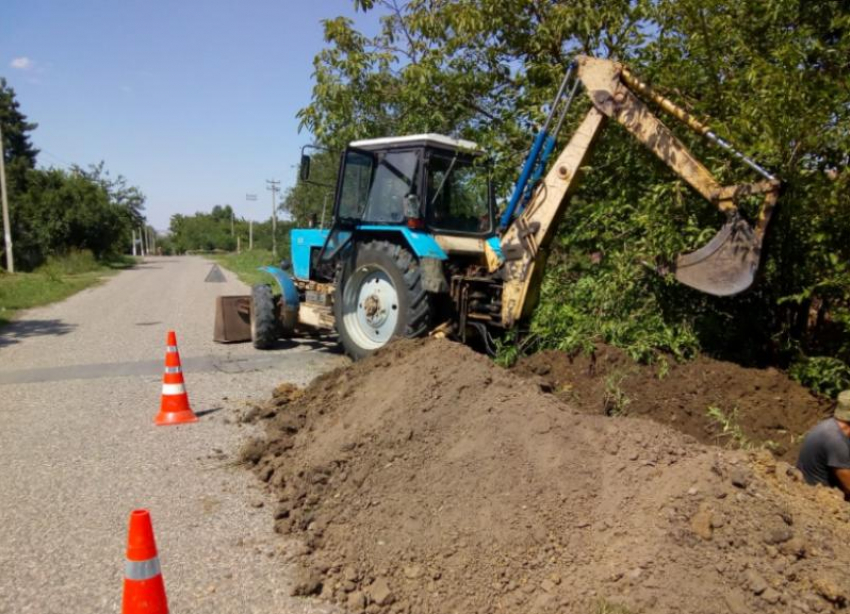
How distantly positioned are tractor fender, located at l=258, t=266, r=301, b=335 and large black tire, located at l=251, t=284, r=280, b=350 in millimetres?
122

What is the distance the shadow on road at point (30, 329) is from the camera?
11.0 metres

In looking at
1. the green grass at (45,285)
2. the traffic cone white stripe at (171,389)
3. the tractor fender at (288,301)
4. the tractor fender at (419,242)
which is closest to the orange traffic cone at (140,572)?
the traffic cone white stripe at (171,389)

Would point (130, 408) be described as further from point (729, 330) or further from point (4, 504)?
point (729, 330)

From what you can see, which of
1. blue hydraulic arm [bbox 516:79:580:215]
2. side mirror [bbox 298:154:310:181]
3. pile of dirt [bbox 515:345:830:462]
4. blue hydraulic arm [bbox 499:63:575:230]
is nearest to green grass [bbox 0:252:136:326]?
side mirror [bbox 298:154:310:181]

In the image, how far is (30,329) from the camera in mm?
11984

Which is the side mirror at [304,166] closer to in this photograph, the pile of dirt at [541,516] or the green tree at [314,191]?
the pile of dirt at [541,516]

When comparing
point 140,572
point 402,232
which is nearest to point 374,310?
point 402,232

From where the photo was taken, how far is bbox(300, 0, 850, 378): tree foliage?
4512mm

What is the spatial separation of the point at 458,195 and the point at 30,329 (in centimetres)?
901

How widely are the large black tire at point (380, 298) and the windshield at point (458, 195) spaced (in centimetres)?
64

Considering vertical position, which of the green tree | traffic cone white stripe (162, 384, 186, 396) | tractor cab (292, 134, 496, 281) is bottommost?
traffic cone white stripe (162, 384, 186, 396)

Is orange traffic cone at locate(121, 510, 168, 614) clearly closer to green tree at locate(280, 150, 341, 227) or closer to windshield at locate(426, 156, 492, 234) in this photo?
windshield at locate(426, 156, 492, 234)

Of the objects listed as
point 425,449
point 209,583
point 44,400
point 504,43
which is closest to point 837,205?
point 425,449

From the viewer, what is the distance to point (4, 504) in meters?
4.18
